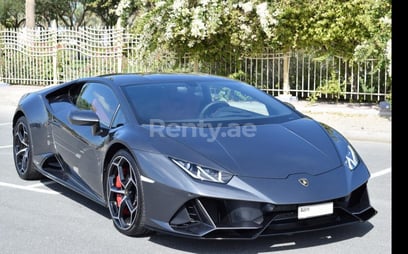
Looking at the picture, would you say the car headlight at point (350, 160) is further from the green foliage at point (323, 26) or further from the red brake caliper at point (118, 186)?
the green foliage at point (323, 26)

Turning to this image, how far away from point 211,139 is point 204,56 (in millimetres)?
11080

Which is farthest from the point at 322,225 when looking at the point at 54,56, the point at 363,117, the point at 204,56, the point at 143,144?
the point at 54,56

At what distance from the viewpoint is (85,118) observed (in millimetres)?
4961

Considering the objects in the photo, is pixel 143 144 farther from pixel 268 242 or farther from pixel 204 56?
pixel 204 56

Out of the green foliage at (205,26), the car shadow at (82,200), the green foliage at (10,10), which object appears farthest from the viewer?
the green foliage at (10,10)

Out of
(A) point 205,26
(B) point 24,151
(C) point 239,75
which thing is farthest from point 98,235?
(C) point 239,75

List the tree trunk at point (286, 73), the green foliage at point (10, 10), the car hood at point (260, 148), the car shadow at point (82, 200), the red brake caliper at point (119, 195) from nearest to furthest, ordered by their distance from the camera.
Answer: the car hood at point (260, 148), the red brake caliper at point (119, 195), the car shadow at point (82, 200), the tree trunk at point (286, 73), the green foliage at point (10, 10)

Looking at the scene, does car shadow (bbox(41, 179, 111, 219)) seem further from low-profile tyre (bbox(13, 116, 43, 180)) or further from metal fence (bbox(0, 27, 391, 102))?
metal fence (bbox(0, 27, 391, 102))

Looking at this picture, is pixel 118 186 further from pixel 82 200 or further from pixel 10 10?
pixel 10 10

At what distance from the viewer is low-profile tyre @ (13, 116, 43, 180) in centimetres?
639

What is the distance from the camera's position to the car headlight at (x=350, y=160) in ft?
14.5

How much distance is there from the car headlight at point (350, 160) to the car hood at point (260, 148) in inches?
3.3

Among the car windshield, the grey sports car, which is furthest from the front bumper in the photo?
the car windshield

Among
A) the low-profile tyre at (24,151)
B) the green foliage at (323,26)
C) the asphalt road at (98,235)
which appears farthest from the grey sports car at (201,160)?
the green foliage at (323,26)
